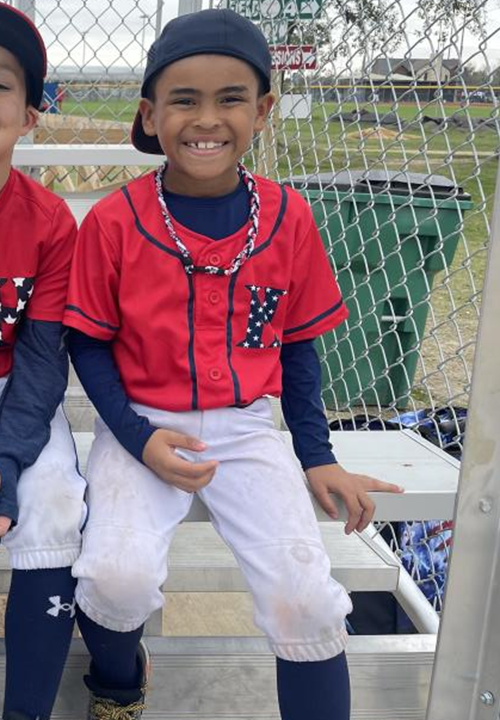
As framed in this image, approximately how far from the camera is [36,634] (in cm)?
161

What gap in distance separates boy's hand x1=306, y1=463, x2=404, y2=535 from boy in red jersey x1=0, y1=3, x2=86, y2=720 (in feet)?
1.52

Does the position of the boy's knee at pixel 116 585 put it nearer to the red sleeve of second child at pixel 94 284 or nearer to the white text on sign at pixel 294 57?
the red sleeve of second child at pixel 94 284

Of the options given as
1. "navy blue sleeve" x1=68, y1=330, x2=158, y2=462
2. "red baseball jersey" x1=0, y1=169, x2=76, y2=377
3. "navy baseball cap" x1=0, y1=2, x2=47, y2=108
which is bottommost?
Result: "navy blue sleeve" x1=68, y1=330, x2=158, y2=462

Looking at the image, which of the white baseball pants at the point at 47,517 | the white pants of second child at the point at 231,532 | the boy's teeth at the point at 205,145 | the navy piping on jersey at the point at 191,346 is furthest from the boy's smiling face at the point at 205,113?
the white baseball pants at the point at 47,517

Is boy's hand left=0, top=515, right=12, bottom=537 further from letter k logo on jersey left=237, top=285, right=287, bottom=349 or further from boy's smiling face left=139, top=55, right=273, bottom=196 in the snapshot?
boy's smiling face left=139, top=55, right=273, bottom=196

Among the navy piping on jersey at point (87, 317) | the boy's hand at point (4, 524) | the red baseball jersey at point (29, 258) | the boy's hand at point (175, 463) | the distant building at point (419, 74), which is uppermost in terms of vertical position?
the distant building at point (419, 74)

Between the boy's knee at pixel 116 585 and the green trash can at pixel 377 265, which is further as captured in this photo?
the green trash can at pixel 377 265

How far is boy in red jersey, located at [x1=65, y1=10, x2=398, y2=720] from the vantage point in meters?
1.64

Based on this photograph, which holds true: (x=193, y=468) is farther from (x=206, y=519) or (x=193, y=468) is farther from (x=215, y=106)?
(x=215, y=106)

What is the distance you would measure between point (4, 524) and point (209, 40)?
0.95m

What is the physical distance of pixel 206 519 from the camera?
1.83 metres

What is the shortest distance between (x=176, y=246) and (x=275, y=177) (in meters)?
2.01

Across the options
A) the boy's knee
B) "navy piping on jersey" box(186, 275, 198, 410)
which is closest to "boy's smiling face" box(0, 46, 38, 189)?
"navy piping on jersey" box(186, 275, 198, 410)

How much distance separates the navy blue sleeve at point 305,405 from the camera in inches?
75.4
